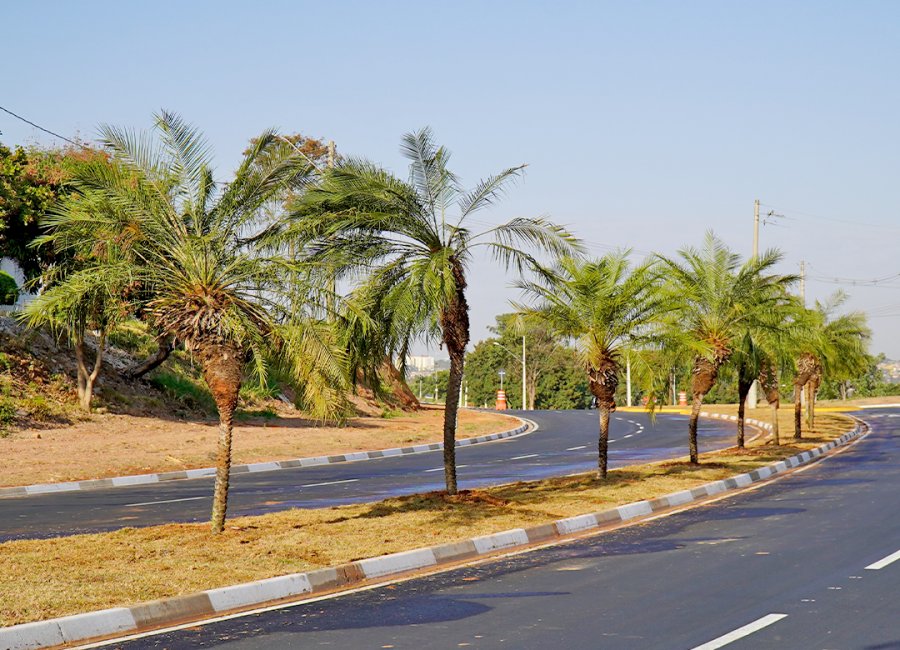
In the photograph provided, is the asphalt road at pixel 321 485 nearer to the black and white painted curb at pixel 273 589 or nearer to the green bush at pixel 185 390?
the black and white painted curb at pixel 273 589

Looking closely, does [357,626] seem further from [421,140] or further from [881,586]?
[421,140]

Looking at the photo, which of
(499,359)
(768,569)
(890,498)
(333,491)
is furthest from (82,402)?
(499,359)

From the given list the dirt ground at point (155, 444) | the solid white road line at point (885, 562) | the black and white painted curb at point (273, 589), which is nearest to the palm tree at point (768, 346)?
the dirt ground at point (155, 444)

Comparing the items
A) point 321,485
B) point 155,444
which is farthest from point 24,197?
point 321,485

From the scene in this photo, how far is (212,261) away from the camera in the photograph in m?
12.7

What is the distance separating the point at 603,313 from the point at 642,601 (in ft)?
34.9

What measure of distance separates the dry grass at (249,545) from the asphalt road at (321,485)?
6.39 ft

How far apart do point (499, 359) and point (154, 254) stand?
10275 cm

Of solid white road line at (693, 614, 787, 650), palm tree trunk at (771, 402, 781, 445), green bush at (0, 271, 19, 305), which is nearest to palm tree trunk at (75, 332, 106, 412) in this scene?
green bush at (0, 271, 19, 305)

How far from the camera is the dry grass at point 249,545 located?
8.95m

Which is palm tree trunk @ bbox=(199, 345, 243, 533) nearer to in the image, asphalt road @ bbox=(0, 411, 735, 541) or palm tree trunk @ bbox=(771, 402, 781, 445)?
asphalt road @ bbox=(0, 411, 735, 541)

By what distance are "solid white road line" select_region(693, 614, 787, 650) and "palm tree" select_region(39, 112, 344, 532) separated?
6.60 metres

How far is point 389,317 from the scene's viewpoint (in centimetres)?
1558

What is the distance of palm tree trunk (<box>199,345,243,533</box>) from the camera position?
12.5 metres
